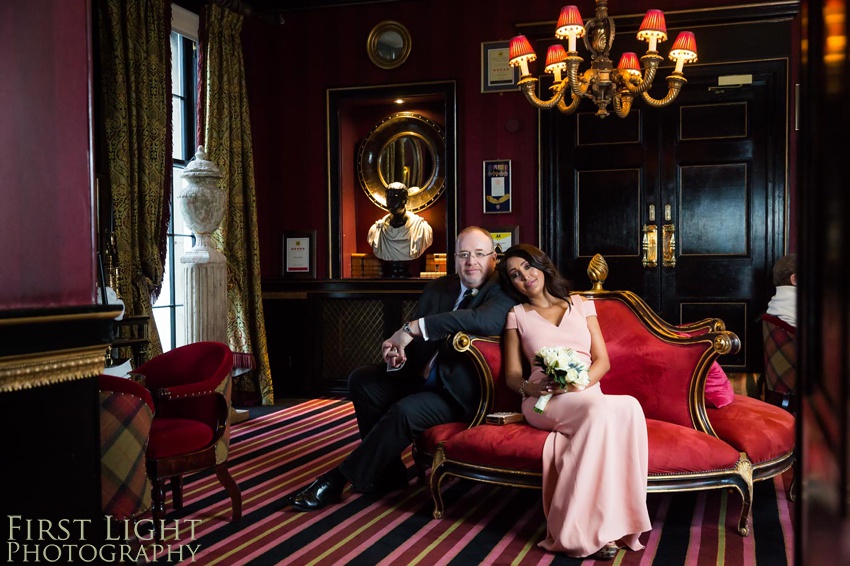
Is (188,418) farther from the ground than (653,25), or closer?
closer

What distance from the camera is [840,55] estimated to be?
18.0 inches

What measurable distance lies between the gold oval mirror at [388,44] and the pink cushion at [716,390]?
429 cm

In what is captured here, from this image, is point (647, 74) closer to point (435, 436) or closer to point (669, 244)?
point (669, 244)

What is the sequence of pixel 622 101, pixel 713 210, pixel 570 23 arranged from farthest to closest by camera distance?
pixel 713 210, pixel 622 101, pixel 570 23

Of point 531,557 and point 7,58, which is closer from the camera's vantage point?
point 7,58

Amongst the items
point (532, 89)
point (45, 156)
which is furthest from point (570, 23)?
point (45, 156)

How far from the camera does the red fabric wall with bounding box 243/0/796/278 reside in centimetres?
672

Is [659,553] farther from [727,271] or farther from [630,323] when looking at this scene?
[727,271]

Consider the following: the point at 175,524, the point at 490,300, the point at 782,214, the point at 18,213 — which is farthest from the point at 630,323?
the point at 782,214

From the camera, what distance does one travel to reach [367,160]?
7367 millimetres

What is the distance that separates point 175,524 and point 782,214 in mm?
4916

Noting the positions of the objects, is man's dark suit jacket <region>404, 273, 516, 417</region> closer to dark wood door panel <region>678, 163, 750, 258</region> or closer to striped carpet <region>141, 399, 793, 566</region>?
striped carpet <region>141, 399, 793, 566</region>

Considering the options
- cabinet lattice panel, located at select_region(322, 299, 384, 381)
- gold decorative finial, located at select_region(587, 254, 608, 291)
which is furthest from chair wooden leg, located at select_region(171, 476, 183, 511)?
cabinet lattice panel, located at select_region(322, 299, 384, 381)

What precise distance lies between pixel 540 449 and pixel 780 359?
230 cm
